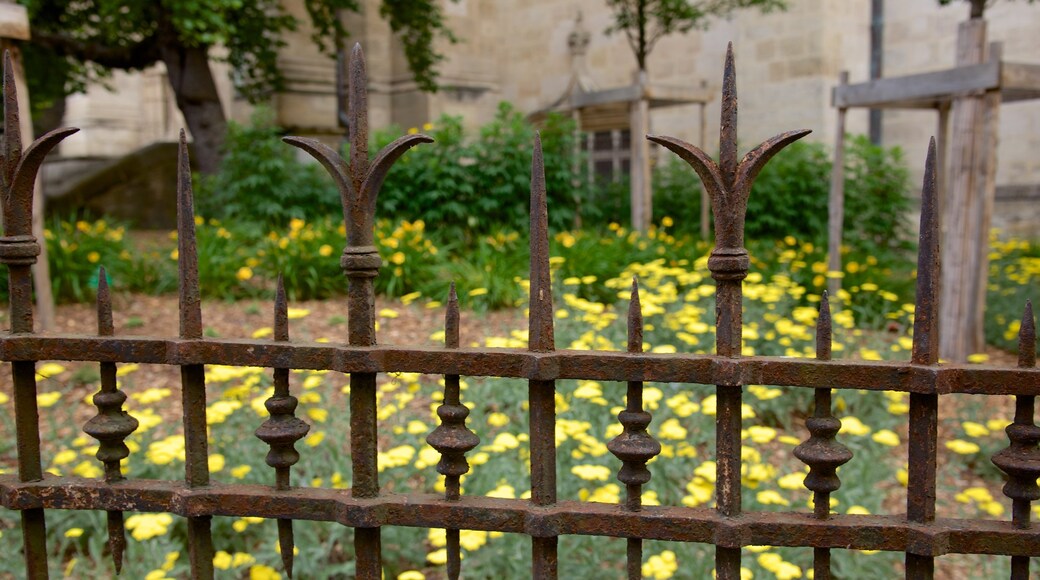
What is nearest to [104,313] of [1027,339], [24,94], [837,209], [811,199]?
[1027,339]

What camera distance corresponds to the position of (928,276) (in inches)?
56.6

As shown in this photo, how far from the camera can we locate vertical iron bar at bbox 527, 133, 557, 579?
58.8 inches

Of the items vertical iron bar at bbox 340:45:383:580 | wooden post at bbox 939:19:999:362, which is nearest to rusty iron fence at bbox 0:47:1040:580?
vertical iron bar at bbox 340:45:383:580

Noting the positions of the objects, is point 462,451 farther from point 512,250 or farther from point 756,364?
point 512,250

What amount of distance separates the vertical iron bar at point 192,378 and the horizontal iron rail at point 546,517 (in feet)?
0.18

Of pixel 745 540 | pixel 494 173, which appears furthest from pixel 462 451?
pixel 494 173

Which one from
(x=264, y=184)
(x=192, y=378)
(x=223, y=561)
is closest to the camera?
(x=192, y=378)

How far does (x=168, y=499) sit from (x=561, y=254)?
4.99 metres

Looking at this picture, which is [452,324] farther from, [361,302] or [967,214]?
[967,214]

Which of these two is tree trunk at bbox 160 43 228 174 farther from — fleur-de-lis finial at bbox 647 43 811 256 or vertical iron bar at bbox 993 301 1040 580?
vertical iron bar at bbox 993 301 1040 580

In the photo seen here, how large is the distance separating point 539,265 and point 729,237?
0.33 metres

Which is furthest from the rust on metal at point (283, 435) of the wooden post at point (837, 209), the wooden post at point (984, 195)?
the wooden post at point (837, 209)

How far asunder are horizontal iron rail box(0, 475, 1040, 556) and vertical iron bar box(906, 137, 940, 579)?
1.8 inches

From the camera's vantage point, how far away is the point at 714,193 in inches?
57.1
